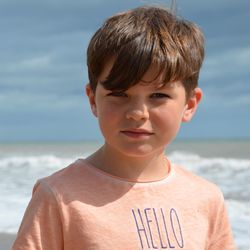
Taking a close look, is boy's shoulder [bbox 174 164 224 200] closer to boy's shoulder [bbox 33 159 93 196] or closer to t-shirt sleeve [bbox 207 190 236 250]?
t-shirt sleeve [bbox 207 190 236 250]

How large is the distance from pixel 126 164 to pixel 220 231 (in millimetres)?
445

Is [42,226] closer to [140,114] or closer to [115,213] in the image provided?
[115,213]

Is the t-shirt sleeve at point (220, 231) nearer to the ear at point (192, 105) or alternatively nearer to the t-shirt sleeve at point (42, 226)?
the ear at point (192, 105)

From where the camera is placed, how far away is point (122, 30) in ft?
6.02

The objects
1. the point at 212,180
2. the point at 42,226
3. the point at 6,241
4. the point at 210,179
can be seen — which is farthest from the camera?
the point at 210,179

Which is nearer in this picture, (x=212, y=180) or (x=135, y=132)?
(x=135, y=132)

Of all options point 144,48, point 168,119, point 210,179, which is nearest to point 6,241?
point 168,119

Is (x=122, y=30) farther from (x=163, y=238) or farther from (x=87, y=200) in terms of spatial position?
(x=163, y=238)

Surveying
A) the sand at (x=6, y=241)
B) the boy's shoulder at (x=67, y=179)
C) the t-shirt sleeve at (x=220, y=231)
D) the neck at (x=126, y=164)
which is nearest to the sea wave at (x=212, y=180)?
the sand at (x=6, y=241)

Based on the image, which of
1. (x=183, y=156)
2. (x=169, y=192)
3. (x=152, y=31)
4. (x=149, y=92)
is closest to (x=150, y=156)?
(x=169, y=192)

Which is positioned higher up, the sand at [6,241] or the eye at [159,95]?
the eye at [159,95]

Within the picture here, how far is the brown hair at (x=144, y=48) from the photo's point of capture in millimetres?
1763

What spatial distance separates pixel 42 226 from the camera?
5.77ft

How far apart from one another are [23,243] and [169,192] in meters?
0.52
